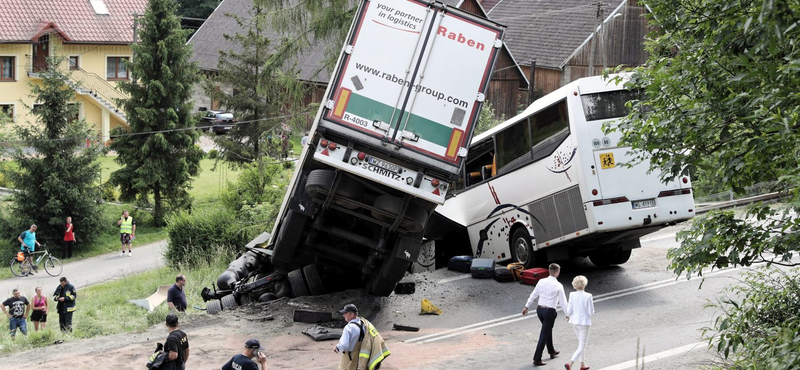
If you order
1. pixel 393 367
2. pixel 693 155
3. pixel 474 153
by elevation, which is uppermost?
pixel 474 153

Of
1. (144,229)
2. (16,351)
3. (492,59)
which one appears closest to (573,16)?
(144,229)

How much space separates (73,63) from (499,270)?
124 ft

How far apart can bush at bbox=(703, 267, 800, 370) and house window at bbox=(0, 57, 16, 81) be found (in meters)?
43.8

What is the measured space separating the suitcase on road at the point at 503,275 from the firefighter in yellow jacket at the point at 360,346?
277 inches

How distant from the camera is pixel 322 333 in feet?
42.9

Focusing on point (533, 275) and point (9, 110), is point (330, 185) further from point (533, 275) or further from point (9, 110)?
point (9, 110)

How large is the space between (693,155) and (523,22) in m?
40.3

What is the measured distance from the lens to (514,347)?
12.6 m

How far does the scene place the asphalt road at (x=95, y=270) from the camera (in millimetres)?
25594

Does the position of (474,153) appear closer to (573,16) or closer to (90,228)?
(90,228)

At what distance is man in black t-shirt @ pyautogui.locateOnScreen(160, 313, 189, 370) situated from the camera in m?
9.66

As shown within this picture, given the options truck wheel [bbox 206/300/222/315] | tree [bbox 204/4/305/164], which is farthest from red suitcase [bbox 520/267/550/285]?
tree [bbox 204/4/305/164]

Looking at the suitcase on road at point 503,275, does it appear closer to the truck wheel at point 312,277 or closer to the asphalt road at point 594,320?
the asphalt road at point 594,320

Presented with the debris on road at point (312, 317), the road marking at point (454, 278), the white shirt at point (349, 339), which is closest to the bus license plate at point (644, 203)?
the road marking at point (454, 278)
